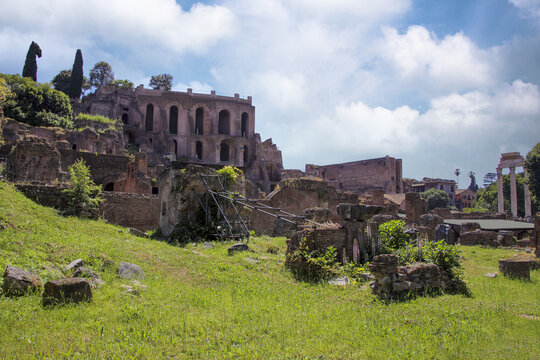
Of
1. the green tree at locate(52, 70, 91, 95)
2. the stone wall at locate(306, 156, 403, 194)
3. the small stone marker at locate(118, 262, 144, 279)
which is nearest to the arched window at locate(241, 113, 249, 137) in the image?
the stone wall at locate(306, 156, 403, 194)

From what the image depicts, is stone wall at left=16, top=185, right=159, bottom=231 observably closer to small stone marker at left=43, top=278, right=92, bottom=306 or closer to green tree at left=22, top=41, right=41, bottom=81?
small stone marker at left=43, top=278, right=92, bottom=306

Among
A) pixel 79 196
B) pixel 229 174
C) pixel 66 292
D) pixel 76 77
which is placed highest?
pixel 76 77

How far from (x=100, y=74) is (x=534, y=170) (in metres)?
66.7

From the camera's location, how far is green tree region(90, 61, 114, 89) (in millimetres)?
67875

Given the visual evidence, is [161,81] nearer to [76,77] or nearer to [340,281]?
[76,77]

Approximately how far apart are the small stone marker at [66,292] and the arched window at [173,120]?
55.6 m

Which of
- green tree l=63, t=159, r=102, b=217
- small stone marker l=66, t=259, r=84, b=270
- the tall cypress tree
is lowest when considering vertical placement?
small stone marker l=66, t=259, r=84, b=270

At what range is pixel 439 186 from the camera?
3066 inches

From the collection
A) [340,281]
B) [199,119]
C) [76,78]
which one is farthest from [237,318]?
[76,78]

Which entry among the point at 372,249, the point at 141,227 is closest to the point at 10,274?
the point at 372,249

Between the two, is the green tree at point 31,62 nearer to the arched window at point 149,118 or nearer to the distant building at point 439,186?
the arched window at point 149,118

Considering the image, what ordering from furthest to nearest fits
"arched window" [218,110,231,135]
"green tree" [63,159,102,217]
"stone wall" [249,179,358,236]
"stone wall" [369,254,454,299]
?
"arched window" [218,110,231,135] < "stone wall" [249,179,358,236] < "green tree" [63,159,102,217] < "stone wall" [369,254,454,299]

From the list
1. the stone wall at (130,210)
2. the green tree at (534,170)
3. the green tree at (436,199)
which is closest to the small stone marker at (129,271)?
the stone wall at (130,210)

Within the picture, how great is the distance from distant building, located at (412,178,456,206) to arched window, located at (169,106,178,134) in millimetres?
48515
